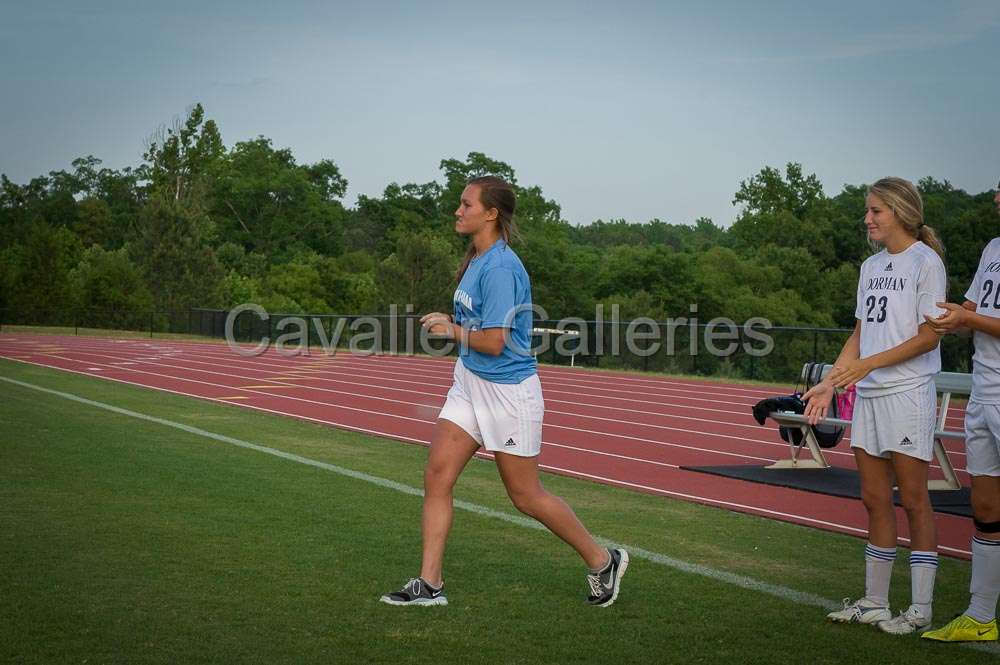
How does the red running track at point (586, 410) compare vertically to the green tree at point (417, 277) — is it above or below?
below

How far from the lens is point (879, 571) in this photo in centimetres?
536

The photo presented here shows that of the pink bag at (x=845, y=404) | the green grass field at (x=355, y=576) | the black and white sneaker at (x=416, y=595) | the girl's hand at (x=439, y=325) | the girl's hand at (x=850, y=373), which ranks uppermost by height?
the girl's hand at (x=439, y=325)

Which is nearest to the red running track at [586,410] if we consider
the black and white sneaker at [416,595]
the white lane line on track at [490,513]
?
the white lane line on track at [490,513]

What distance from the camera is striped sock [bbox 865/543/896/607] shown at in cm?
536

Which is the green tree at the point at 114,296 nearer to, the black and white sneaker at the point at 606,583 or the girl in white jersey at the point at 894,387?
the black and white sneaker at the point at 606,583

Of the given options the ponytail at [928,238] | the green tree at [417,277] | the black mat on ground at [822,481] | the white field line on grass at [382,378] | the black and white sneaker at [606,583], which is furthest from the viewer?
the green tree at [417,277]

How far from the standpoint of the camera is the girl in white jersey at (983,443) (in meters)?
4.96

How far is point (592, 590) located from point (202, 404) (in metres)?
12.2

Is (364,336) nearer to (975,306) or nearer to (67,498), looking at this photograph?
(67,498)

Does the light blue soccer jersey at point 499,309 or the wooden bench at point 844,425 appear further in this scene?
the wooden bench at point 844,425

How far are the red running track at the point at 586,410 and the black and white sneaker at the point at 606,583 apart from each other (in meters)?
3.03

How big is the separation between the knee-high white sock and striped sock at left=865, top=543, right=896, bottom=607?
1.17 ft

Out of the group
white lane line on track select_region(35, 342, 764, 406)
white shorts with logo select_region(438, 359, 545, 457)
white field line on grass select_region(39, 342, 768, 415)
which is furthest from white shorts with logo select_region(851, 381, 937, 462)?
white lane line on track select_region(35, 342, 764, 406)

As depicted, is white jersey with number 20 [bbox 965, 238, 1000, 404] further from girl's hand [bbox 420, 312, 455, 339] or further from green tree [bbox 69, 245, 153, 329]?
green tree [bbox 69, 245, 153, 329]
